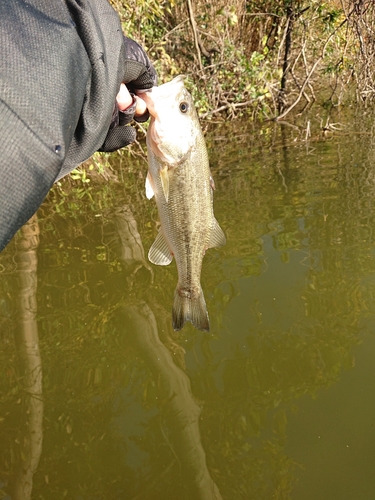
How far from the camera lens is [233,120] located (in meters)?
12.4

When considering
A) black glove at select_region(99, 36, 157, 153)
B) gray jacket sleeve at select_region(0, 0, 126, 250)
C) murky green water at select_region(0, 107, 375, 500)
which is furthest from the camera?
murky green water at select_region(0, 107, 375, 500)

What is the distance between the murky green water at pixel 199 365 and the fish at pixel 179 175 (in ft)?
3.79

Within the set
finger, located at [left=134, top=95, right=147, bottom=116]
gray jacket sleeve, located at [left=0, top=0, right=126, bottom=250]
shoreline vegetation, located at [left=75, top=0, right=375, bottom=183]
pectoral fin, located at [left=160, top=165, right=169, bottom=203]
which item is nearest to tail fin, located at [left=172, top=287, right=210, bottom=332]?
pectoral fin, located at [left=160, top=165, right=169, bottom=203]

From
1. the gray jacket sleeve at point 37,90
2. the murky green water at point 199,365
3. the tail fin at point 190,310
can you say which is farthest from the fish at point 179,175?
the murky green water at point 199,365

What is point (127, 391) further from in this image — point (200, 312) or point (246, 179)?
point (246, 179)

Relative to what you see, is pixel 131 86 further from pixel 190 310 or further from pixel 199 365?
pixel 199 365

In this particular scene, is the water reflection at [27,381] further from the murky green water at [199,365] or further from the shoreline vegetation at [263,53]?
the shoreline vegetation at [263,53]

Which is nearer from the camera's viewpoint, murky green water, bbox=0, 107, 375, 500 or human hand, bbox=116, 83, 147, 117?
human hand, bbox=116, 83, 147, 117

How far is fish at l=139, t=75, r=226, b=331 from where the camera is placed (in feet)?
7.67

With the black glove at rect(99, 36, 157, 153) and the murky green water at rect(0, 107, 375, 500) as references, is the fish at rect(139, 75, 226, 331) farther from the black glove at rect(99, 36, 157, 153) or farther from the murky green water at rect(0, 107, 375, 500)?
the murky green water at rect(0, 107, 375, 500)

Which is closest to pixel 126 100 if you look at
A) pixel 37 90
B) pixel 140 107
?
pixel 140 107

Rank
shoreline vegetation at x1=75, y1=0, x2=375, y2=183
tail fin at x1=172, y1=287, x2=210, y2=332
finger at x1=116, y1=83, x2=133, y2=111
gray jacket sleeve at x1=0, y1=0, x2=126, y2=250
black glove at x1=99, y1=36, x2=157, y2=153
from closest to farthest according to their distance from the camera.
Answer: gray jacket sleeve at x1=0, y1=0, x2=126, y2=250
black glove at x1=99, y1=36, x2=157, y2=153
finger at x1=116, y1=83, x2=133, y2=111
tail fin at x1=172, y1=287, x2=210, y2=332
shoreline vegetation at x1=75, y1=0, x2=375, y2=183

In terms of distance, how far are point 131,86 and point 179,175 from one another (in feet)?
1.47

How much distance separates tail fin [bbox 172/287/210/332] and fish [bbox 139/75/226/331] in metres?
0.18
